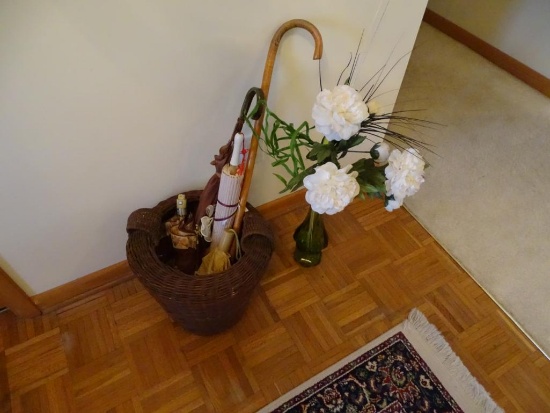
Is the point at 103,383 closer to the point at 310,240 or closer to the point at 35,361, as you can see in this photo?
the point at 35,361

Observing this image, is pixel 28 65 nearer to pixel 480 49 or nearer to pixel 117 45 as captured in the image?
pixel 117 45

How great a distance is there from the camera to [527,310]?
4.23 ft

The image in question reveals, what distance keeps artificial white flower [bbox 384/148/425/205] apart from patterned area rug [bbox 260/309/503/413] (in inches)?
22.0

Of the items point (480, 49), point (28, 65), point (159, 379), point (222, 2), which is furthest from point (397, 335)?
point (480, 49)

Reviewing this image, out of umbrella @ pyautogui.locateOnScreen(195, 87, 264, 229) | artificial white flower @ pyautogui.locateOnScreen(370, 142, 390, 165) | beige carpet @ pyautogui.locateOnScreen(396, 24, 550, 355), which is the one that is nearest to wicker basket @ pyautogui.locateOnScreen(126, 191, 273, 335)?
umbrella @ pyautogui.locateOnScreen(195, 87, 264, 229)

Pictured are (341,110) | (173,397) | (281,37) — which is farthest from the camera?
(173,397)

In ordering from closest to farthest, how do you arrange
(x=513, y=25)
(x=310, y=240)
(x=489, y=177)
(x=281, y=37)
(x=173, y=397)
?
1. (x=281, y=37)
2. (x=173, y=397)
3. (x=310, y=240)
4. (x=489, y=177)
5. (x=513, y=25)

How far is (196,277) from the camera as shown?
93 centimetres

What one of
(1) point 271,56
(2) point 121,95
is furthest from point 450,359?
(2) point 121,95

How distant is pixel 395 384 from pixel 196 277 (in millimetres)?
663

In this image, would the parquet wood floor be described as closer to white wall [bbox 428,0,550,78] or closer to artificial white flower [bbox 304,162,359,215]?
artificial white flower [bbox 304,162,359,215]

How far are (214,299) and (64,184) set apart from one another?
48cm

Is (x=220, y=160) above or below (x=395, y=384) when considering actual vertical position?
above

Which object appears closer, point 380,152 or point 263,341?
point 380,152
